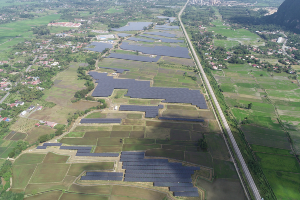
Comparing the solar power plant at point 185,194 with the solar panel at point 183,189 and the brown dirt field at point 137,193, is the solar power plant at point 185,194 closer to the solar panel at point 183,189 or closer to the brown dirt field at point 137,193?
the solar panel at point 183,189

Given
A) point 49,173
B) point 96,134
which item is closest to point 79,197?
point 49,173

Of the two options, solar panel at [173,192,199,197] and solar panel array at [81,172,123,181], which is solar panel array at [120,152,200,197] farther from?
solar panel array at [81,172,123,181]

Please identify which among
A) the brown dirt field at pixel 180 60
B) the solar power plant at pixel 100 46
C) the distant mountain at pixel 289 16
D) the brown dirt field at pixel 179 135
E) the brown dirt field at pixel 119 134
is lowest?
the brown dirt field at pixel 180 60

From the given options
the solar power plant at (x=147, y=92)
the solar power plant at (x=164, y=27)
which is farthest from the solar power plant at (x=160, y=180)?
the solar power plant at (x=164, y=27)

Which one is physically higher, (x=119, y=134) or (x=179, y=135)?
(x=119, y=134)

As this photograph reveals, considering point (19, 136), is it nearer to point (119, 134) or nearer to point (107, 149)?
point (107, 149)

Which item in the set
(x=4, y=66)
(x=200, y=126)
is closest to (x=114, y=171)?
(x=200, y=126)
